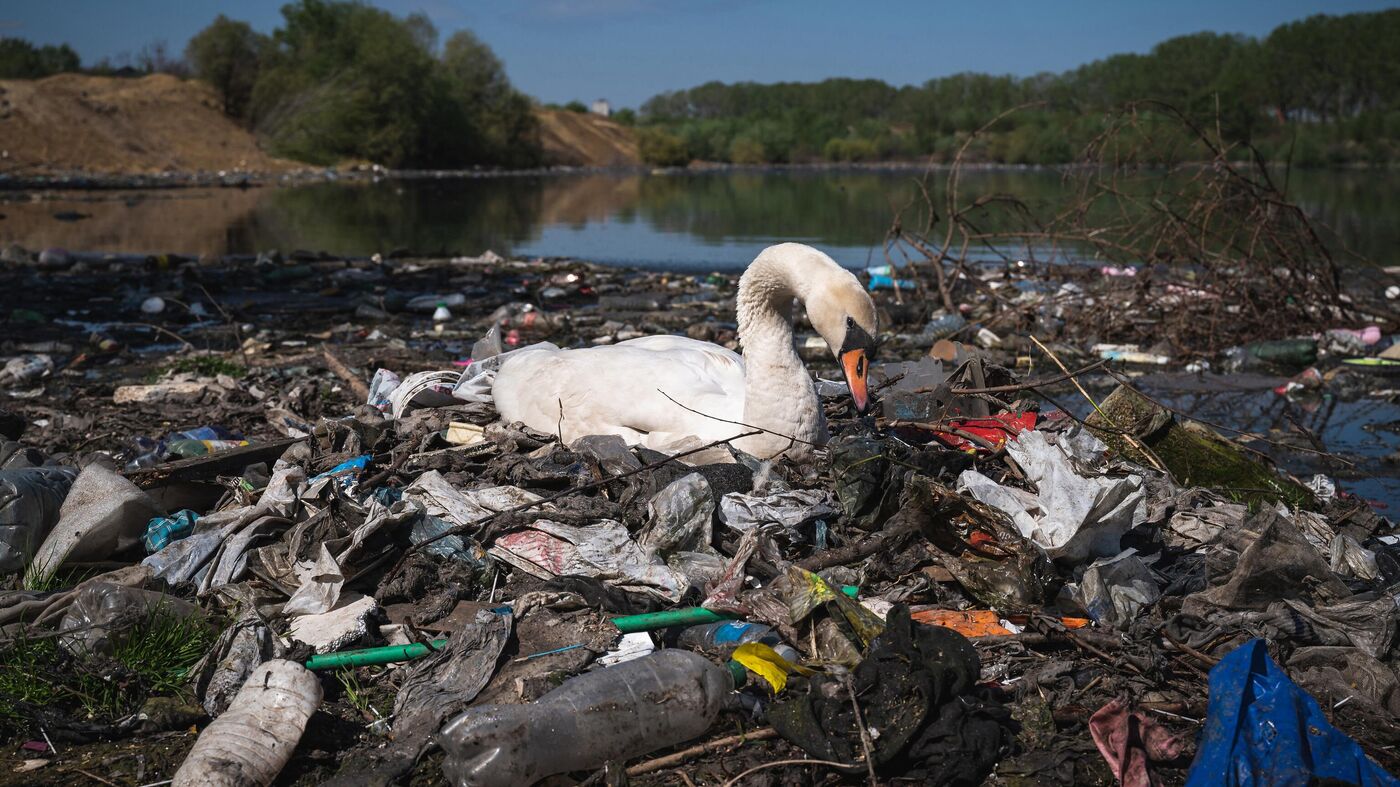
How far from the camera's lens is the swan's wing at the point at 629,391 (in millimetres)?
4773

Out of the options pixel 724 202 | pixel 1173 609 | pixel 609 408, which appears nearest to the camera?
pixel 1173 609

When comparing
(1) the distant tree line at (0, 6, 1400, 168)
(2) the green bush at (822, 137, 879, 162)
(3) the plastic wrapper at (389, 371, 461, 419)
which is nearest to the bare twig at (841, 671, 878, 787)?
(3) the plastic wrapper at (389, 371, 461, 419)

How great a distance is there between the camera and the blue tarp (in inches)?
102

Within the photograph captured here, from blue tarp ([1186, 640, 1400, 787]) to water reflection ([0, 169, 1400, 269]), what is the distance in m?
7.59

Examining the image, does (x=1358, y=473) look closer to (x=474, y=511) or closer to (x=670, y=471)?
(x=670, y=471)

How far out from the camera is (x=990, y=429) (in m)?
4.77

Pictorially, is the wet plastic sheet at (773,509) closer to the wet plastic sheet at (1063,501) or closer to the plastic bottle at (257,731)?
the wet plastic sheet at (1063,501)

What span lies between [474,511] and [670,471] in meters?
0.86

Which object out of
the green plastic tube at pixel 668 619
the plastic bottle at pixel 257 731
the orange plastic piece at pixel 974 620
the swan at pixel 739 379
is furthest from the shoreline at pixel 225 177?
the plastic bottle at pixel 257 731

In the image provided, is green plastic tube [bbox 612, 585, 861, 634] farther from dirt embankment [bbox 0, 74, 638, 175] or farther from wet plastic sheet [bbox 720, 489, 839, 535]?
dirt embankment [bbox 0, 74, 638, 175]

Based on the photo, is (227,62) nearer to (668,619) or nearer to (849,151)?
(849,151)

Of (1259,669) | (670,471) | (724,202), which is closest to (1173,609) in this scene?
(1259,669)

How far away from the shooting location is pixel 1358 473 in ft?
19.6


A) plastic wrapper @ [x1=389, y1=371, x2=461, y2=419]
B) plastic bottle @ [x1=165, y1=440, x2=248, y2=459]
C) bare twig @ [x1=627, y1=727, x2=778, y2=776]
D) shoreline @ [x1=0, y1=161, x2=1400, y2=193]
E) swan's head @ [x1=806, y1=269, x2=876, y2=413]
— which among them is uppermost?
shoreline @ [x1=0, y1=161, x2=1400, y2=193]
